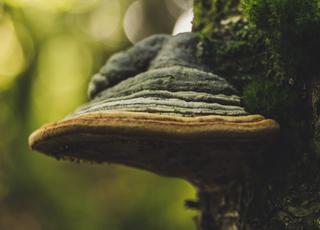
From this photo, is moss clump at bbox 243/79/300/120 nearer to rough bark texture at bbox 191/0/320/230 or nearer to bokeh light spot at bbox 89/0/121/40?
rough bark texture at bbox 191/0/320/230

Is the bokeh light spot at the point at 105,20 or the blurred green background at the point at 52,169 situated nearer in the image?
the blurred green background at the point at 52,169

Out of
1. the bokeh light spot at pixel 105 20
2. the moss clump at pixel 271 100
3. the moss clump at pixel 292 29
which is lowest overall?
the moss clump at pixel 271 100

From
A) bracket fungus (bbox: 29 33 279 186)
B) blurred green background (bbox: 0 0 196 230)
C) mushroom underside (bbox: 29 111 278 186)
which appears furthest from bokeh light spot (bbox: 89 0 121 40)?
mushroom underside (bbox: 29 111 278 186)

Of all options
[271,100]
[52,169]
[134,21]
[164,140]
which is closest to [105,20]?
[134,21]

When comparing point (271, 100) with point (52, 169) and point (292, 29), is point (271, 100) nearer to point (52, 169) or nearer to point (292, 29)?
point (292, 29)

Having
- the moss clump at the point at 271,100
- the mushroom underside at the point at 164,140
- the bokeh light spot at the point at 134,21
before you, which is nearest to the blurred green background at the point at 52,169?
the bokeh light spot at the point at 134,21

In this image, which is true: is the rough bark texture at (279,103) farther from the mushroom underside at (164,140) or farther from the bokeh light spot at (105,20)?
the bokeh light spot at (105,20)
